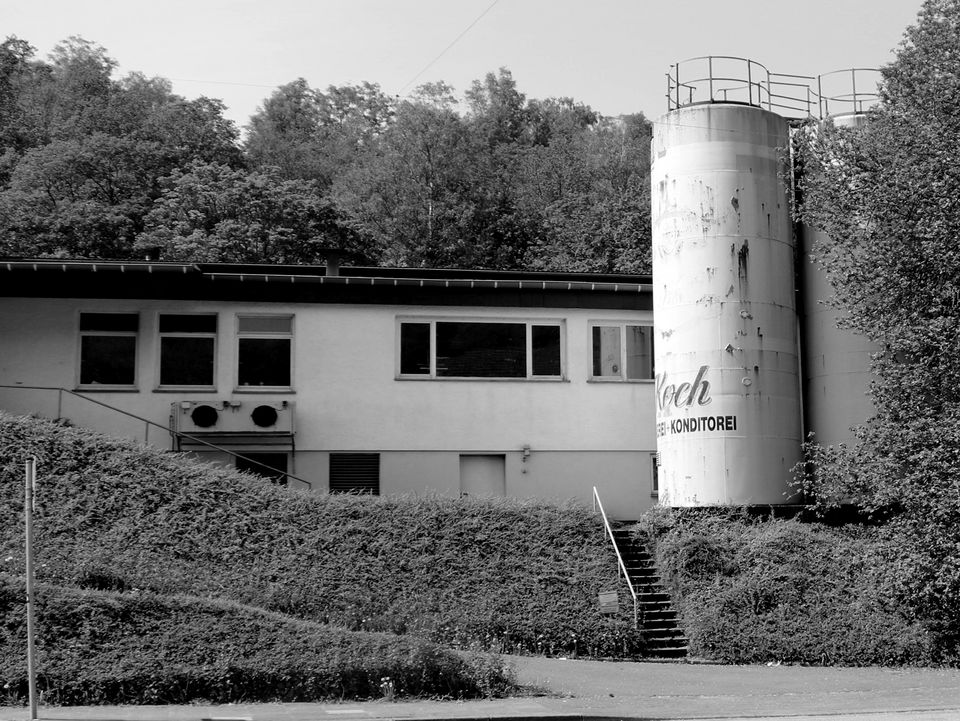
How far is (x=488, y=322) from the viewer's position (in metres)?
27.5

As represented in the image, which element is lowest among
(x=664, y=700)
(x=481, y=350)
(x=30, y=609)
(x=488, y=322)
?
(x=664, y=700)

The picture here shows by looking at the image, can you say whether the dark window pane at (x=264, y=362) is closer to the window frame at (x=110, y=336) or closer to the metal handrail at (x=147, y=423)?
the metal handrail at (x=147, y=423)

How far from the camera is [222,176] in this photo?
51.4m

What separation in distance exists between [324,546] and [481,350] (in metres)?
7.23

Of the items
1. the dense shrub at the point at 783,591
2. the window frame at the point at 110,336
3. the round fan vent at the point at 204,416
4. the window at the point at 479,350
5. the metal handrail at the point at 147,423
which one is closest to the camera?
the dense shrub at the point at 783,591

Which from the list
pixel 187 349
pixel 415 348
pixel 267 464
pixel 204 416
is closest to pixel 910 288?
pixel 415 348

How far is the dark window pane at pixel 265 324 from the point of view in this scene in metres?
26.8

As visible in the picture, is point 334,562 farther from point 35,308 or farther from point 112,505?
point 35,308

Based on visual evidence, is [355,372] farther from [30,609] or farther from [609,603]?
[30,609]

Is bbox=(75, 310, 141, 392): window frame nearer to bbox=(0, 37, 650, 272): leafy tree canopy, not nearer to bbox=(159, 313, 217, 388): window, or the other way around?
bbox=(159, 313, 217, 388): window

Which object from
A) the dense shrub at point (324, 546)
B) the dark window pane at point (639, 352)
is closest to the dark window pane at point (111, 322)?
the dense shrub at point (324, 546)

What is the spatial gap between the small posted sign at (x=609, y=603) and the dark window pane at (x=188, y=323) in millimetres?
10467

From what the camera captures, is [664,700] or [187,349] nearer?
[664,700]

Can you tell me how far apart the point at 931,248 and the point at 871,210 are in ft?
4.64
